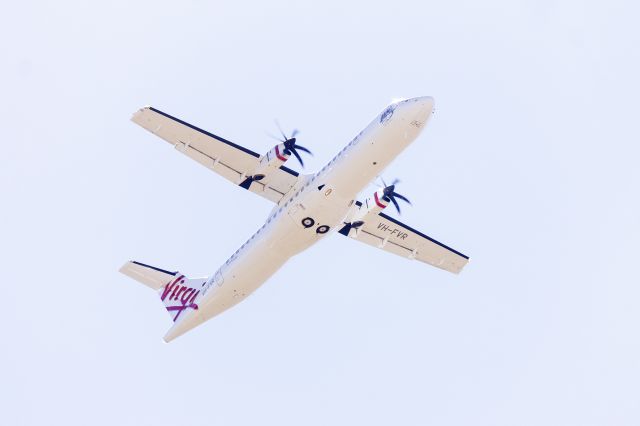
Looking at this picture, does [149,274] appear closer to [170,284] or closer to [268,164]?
[170,284]

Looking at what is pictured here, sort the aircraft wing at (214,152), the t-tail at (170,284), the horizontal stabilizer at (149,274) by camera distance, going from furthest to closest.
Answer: the horizontal stabilizer at (149,274)
the t-tail at (170,284)
the aircraft wing at (214,152)

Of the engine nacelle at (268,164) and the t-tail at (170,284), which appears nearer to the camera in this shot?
the engine nacelle at (268,164)

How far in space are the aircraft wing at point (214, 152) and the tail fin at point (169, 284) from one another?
370cm

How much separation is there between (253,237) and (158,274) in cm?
530

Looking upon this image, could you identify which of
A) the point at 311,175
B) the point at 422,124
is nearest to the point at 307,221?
the point at 311,175

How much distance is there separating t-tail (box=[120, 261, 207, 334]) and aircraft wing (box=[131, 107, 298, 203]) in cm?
370

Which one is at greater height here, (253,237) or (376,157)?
(376,157)

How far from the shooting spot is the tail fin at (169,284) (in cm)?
3325

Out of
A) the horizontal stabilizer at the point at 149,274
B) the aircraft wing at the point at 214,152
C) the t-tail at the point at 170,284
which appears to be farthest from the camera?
the horizontal stabilizer at the point at 149,274

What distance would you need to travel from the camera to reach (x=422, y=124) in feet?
91.7

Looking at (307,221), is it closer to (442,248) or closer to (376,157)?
(376,157)

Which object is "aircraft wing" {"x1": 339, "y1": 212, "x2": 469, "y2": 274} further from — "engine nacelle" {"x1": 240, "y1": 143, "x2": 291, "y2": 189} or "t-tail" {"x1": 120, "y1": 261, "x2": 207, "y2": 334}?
"t-tail" {"x1": 120, "y1": 261, "x2": 207, "y2": 334}

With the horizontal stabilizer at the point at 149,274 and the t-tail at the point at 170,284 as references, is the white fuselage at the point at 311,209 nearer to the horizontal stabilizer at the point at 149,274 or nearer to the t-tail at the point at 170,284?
the t-tail at the point at 170,284

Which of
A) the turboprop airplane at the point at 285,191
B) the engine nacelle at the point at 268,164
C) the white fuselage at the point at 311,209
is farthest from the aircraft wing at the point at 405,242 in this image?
the engine nacelle at the point at 268,164
